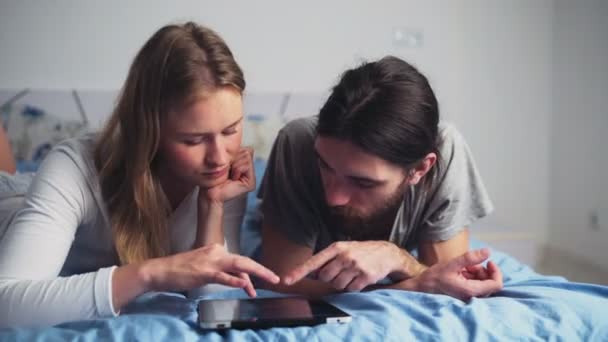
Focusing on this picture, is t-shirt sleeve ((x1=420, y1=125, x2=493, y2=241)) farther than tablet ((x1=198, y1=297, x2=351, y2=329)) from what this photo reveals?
Yes

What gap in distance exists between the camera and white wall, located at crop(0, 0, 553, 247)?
7.97 ft

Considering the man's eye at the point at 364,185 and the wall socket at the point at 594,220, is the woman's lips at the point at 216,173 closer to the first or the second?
the man's eye at the point at 364,185

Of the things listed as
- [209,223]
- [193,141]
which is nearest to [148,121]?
[193,141]

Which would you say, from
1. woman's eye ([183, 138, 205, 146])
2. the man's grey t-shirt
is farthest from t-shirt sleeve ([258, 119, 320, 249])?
woman's eye ([183, 138, 205, 146])

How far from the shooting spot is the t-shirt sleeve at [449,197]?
1320mm

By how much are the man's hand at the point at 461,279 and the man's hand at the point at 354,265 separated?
0.05 metres

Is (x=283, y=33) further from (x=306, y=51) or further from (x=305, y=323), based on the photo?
(x=305, y=323)

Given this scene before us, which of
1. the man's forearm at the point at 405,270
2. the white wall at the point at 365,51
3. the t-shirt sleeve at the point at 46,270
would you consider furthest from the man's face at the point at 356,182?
the white wall at the point at 365,51

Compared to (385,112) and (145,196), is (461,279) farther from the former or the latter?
(145,196)

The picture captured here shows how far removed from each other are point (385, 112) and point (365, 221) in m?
0.27

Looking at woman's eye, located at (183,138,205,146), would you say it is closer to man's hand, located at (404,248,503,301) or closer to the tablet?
the tablet

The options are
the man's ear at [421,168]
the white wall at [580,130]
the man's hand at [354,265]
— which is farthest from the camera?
the white wall at [580,130]

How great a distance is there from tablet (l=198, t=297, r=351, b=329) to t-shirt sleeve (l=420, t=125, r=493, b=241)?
403mm

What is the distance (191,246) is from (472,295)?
1.96 ft
